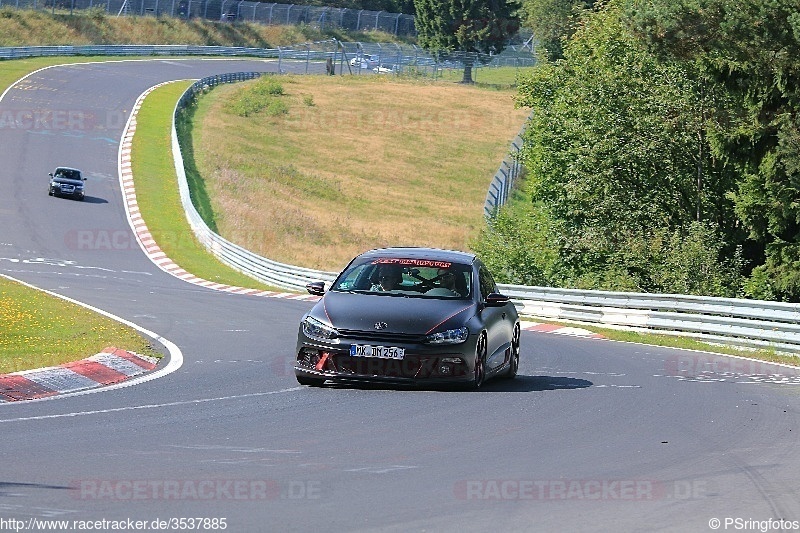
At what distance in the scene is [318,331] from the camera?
13.0m

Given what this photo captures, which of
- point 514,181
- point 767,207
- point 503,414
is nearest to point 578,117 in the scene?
point 767,207

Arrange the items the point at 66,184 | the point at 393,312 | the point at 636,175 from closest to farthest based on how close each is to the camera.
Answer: the point at 393,312 < the point at 636,175 < the point at 66,184

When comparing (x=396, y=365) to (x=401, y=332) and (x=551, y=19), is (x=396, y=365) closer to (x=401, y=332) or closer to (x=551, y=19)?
(x=401, y=332)

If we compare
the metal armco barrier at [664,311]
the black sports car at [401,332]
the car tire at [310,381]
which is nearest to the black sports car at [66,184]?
the metal armco barrier at [664,311]

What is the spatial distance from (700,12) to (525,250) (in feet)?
35.5

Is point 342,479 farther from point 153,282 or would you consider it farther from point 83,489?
point 153,282

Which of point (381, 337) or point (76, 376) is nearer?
point (381, 337)

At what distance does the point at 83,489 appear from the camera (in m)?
7.55

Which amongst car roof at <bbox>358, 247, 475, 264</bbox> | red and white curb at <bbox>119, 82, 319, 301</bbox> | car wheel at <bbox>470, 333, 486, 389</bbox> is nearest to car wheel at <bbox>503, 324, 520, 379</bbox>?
car roof at <bbox>358, 247, 475, 264</bbox>

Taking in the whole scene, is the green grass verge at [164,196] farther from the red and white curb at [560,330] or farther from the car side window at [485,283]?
the car side window at [485,283]

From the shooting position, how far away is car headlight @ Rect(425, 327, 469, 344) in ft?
42.0

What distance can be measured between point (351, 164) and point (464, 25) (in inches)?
1668

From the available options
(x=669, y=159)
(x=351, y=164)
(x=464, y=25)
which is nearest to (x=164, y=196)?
(x=669, y=159)

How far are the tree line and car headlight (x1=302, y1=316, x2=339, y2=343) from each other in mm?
17106
